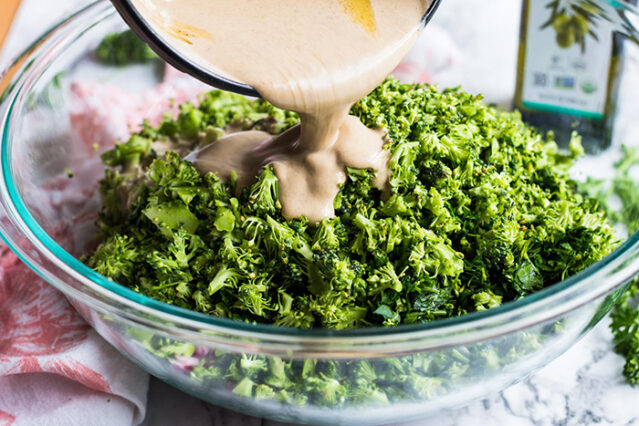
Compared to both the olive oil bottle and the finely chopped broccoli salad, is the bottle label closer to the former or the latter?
the olive oil bottle

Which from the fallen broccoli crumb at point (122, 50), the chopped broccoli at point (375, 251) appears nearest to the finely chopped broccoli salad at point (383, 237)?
the chopped broccoli at point (375, 251)

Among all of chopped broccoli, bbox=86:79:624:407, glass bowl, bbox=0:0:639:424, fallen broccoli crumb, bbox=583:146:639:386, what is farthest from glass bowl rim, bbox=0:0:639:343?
fallen broccoli crumb, bbox=583:146:639:386

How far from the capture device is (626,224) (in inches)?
102

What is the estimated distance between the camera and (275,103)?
6.33 ft

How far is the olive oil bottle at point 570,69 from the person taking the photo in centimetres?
280

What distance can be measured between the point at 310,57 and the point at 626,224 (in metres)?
1.37

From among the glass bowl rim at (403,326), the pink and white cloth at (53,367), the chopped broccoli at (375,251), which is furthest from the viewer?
the pink and white cloth at (53,367)

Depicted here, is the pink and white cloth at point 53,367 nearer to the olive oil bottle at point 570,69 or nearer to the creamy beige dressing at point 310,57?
the creamy beige dressing at point 310,57

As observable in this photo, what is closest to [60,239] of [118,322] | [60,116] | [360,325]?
[60,116]

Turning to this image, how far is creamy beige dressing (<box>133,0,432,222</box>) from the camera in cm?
191

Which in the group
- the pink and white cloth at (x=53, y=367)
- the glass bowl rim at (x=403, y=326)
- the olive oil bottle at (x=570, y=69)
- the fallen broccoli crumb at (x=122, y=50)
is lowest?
the pink and white cloth at (x=53, y=367)

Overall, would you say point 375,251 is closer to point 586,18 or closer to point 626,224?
point 626,224

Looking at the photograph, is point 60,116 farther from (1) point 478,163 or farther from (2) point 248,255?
(1) point 478,163

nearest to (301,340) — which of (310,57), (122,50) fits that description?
(310,57)
